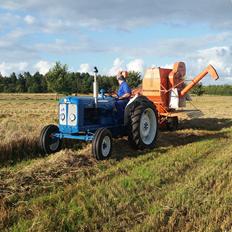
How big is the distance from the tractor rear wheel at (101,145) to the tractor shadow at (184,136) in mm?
312

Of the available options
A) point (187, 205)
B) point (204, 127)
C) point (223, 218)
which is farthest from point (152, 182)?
point (204, 127)

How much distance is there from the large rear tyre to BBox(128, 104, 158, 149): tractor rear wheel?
1692mm

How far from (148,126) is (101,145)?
2.39 metres

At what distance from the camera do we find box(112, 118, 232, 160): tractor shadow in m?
9.45

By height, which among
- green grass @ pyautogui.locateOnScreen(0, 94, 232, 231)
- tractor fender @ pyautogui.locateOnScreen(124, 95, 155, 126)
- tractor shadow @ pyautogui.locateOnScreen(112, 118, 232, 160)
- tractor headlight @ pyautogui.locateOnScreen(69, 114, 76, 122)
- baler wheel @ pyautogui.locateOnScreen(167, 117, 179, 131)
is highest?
tractor fender @ pyautogui.locateOnScreen(124, 95, 155, 126)

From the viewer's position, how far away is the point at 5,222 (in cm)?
471

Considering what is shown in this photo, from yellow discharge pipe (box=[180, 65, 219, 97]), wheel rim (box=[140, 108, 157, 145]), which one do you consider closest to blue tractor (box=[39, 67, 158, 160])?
wheel rim (box=[140, 108, 157, 145])

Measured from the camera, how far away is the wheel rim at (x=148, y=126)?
9906 mm

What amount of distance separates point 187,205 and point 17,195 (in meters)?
2.39

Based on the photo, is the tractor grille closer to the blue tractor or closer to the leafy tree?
the blue tractor

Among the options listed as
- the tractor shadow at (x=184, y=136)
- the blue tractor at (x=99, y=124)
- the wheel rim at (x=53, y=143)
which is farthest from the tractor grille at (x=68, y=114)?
the tractor shadow at (x=184, y=136)

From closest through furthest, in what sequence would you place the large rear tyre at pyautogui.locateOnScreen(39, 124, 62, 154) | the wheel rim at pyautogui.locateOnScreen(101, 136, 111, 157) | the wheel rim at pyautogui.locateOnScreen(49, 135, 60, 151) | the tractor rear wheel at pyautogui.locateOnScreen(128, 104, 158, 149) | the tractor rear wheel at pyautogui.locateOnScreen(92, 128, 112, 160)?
the tractor rear wheel at pyautogui.locateOnScreen(92, 128, 112, 160) < the wheel rim at pyautogui.locateOnScreen(101, 136, 111, 157) < the large rear tyre at pyautogui.locateOnScreen(39, 124, 62, 154) < the wheel rim at pyautogui.locateOnScreen(49, 135, 60, 151) < the tractor rear wheel at pyautogui.locateOnScreen(128, 104, 158, 149)

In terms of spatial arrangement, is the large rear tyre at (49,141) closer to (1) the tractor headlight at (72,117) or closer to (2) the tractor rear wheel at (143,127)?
(1) the tractor headlight at (72,117)

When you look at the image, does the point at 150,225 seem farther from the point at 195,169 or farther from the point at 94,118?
the point at 94,118
